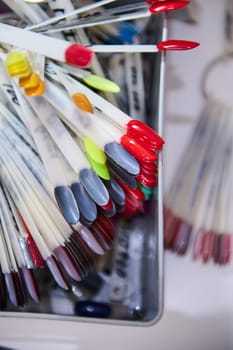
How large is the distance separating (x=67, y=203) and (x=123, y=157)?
7 centimetres

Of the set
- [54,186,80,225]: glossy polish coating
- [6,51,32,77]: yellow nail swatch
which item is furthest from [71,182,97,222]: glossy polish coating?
[6,51,32,77]: yellow nail swatch

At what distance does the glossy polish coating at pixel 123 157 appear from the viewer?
0.45 meters

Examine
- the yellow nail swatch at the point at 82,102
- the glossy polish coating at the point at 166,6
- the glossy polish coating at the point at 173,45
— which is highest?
the glossy polish coating at the point at 166,6

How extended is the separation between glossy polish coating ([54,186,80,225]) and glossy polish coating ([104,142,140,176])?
0.19ft

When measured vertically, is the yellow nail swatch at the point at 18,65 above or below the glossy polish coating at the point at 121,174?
above

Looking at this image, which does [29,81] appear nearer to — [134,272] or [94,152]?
[94,152]

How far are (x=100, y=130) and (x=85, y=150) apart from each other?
0.03m

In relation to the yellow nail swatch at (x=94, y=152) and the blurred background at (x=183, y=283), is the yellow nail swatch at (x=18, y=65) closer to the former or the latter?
the yellow nail swatch at (x=94, y=152)

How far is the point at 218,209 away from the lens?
2.18 ft

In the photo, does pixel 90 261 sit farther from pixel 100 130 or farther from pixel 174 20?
pixel 174 20

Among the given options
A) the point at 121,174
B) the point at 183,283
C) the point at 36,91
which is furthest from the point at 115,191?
the point at 183,283

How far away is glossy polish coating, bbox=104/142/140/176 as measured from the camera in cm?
45

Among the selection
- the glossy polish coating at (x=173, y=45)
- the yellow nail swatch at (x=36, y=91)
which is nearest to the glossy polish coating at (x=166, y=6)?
the glossy polish coating at (x=173, y=45)

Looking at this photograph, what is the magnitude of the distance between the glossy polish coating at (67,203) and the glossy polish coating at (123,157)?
57 millimetres
